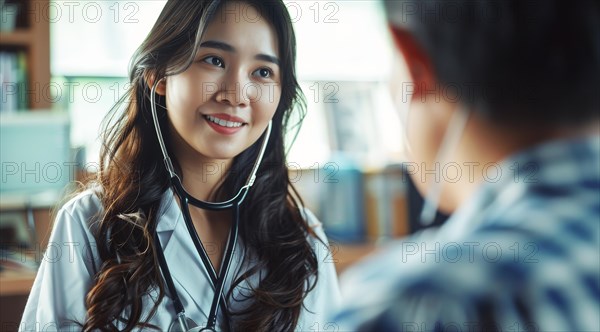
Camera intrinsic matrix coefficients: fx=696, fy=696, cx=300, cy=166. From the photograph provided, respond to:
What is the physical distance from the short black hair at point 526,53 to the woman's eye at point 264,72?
41 cm

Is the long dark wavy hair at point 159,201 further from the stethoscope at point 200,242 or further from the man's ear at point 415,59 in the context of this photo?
the man's ear at point 415,59

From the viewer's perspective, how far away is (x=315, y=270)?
837 millimetres

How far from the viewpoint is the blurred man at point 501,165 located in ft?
1.05

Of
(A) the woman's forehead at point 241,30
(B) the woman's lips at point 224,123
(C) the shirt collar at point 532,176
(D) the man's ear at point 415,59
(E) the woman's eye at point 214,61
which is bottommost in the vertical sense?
(C) the shirt collar at point 532,176

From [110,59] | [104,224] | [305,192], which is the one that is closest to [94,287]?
[104,224]

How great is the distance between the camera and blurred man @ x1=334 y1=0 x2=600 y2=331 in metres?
0.32

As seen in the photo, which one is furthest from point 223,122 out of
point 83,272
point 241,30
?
point 83,272

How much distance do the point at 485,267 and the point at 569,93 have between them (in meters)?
0.11

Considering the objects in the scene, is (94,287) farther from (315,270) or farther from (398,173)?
(398,173)

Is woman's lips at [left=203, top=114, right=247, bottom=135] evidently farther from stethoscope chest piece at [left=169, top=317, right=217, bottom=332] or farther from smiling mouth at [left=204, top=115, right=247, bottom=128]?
stethoscope chest piece at [left=169, top=317, right=217, bottom=332]

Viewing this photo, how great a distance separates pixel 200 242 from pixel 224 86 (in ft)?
0.57

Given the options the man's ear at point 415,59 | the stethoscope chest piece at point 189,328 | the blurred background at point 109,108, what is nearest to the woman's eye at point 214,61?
the blurred background at point 109,108

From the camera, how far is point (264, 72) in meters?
0.78

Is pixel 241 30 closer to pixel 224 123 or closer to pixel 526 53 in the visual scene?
pixel 224 123
